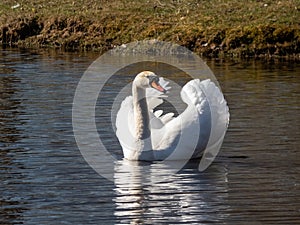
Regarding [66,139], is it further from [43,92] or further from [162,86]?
→ [43,92]

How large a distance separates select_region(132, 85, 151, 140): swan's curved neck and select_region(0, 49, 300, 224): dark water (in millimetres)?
527

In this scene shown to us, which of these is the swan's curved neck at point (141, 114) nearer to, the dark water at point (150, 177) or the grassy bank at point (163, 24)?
the dark water at point (150, 177)

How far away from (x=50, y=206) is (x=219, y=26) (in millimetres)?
21662

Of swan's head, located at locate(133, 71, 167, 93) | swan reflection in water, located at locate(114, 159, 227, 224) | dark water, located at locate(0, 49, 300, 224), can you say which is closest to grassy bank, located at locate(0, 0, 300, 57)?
dark water, located at locate(0, 49, 300, 224)

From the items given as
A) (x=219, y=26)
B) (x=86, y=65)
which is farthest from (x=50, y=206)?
(x=219, y=26)

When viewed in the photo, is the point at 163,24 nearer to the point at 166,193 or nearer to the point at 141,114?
the point at 141,114

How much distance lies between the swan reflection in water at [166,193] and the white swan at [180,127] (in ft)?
0.68

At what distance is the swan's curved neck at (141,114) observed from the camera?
632 inches

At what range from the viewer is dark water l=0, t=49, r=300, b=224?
12.5 m

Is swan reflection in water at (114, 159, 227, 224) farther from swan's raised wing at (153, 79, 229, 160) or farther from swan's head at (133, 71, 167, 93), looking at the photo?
swan's head at (133, 71, 167, 93)

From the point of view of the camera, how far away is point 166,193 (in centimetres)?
1375

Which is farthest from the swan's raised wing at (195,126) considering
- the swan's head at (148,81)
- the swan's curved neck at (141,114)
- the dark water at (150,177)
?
the swan's head at (148,81)

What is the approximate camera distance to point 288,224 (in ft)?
39.0

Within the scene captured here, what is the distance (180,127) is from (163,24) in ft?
66.7
